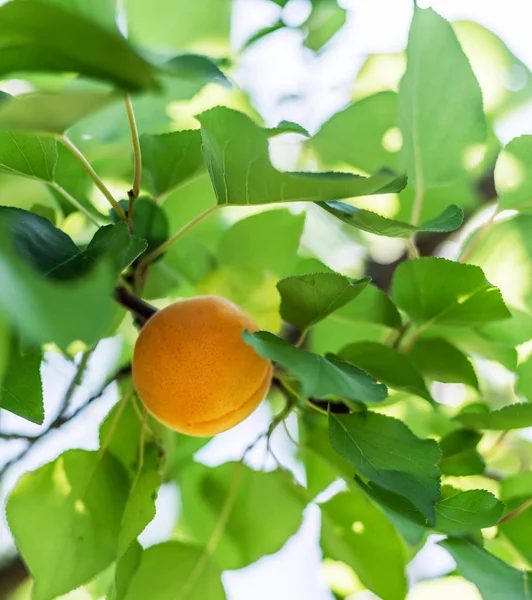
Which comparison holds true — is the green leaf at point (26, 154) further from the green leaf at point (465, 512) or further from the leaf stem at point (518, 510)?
the leaf stem at point (518, 510)

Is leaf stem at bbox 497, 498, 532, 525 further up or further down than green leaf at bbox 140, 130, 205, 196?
further down

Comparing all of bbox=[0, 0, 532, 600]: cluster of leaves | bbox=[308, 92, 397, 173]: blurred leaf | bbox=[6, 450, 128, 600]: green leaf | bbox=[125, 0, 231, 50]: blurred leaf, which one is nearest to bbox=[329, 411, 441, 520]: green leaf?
bbox=[0, 0, 532, 600]: cluster of leaves

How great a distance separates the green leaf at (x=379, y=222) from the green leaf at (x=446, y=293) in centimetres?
7

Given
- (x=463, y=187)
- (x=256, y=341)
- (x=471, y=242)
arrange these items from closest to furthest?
(x=256, y=341)
(x=471, y=242)
(x=463, y=187)

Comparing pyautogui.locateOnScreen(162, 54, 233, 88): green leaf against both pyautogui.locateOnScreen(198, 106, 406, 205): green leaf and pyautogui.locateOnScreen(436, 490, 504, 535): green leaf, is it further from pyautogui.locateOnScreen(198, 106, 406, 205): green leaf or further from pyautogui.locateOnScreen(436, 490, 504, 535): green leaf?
pyautogui.locateOnScreen(436, 490, 504, 535): green leaf

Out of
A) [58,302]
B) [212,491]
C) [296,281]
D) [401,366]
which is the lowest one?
[212,491]

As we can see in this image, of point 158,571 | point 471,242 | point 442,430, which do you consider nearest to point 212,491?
point 158,571

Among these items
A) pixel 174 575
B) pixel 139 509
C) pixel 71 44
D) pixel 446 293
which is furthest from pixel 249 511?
pixel 71 44

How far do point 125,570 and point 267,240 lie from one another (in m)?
0.37

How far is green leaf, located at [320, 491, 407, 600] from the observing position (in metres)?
0.66

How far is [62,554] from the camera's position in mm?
579

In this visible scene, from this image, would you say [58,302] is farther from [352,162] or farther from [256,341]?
[352,162]

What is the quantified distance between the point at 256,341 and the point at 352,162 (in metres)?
0.46

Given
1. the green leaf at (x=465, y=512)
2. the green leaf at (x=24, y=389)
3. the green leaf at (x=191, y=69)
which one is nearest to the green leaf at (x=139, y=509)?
the green leaf at (x=24, y=389)
